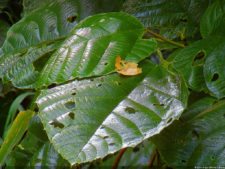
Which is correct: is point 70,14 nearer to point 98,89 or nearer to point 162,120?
point 98,89

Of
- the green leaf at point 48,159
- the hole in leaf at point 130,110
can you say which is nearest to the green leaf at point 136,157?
the green leaf at point 48,159

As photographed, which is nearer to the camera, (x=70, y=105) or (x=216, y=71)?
(x=70, y=105)

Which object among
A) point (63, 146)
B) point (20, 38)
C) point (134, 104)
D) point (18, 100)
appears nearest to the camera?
point (63, 146)

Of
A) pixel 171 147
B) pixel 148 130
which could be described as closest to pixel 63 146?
pixel 148 130

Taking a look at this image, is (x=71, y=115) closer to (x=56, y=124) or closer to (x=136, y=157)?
(x=56, y=124)

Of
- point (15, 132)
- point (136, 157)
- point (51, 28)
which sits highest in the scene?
point (51, 28)

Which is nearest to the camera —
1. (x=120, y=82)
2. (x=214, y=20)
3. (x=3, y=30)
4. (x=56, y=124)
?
(x=56, y=124)

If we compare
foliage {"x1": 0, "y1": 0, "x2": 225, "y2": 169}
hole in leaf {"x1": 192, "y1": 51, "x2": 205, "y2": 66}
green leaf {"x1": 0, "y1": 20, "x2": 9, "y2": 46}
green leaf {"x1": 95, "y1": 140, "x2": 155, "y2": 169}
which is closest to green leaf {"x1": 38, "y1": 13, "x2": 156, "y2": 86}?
foliage {"x1": 0, "y1": 0, "x2": 225, "y2": 169}

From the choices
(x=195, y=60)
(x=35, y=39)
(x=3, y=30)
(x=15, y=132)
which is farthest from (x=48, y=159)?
(x=3, y=30)
